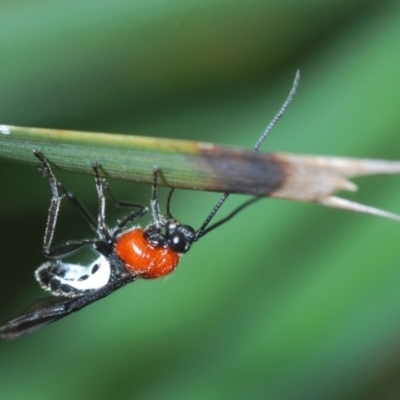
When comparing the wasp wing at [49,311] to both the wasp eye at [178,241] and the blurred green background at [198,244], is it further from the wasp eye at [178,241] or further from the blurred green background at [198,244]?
the blurred green background at [198,244]

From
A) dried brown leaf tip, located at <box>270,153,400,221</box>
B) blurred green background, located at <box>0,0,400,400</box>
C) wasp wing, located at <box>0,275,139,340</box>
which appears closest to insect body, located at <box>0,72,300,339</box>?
wasp wing, located at <box>0,275,139,340</box>

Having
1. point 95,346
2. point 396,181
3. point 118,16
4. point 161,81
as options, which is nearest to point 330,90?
point 396,181

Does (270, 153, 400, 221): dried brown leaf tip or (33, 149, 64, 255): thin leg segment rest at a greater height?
(33, 149, 64, 255): thin leg segment

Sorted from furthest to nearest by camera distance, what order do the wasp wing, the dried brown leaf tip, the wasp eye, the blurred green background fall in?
1. the blurred green background
2. the wasp wing
3. the wasp eye
4. the dried brown leaf tip

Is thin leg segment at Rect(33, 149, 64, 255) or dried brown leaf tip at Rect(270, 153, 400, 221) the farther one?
thin leg segment at Rect(33, 149, 64, 255)

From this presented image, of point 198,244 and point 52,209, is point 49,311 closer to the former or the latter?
point 52,209

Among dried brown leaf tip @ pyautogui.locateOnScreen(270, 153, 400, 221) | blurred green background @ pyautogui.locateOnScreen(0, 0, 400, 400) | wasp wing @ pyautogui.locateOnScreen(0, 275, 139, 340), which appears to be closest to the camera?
dried brown leaf tip @ pyautogui.locateOnScreen(270, 153, 400, 221)

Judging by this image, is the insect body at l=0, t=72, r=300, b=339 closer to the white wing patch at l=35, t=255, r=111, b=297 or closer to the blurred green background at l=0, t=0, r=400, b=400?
the white wing patch at l=35, t=255, r=111, b=297

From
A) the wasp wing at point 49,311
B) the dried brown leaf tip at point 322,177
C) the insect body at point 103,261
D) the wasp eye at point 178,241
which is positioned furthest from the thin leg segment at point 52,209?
the dried brown leaf tip at point 322,177

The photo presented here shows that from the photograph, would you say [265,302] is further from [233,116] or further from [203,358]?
[233,116]

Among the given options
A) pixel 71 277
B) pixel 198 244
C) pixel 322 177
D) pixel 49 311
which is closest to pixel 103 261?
pixel 71 277
